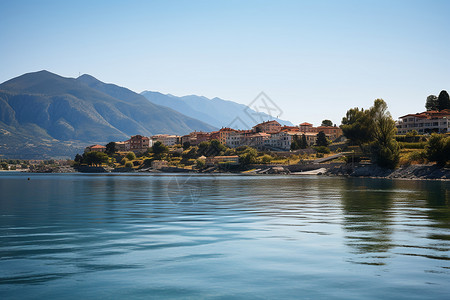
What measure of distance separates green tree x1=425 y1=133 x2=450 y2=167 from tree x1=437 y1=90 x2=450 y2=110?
9180 centimetres

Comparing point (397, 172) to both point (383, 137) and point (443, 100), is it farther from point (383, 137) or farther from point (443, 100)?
point (443, 100)

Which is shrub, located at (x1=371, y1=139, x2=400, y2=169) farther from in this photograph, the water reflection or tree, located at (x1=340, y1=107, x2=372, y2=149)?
the water reflection

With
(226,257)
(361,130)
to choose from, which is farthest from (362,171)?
(226,257)

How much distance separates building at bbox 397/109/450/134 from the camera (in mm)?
164625

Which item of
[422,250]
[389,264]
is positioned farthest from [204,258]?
[422,250]

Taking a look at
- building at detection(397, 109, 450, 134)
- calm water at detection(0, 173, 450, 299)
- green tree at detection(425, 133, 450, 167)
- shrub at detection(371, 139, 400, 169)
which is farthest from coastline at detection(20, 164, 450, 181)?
calm water at detection(0, 173, 450, 299)

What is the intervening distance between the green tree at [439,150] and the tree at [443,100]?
9180 centimetres

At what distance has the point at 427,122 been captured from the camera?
562 ft

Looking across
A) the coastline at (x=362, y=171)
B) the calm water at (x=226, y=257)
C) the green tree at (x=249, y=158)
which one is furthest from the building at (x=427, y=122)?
the calm water at (x=226, y=257)

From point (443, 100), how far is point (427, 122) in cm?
2394

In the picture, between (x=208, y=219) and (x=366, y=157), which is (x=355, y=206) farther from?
(x=366, y=157)

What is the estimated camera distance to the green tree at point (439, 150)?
103 m

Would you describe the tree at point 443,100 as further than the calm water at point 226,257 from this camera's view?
Yes

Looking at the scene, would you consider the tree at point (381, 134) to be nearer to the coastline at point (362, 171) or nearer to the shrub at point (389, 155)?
the shrub at point (389, 155)
